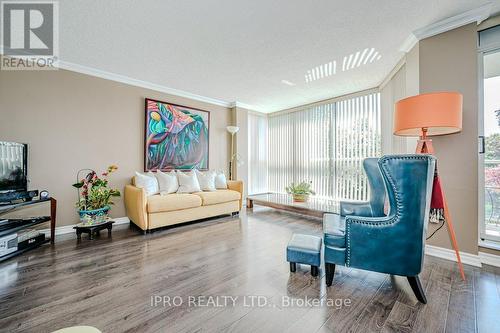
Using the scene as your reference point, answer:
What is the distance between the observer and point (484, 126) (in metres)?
2.16

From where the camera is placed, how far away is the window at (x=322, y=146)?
4.05 meters

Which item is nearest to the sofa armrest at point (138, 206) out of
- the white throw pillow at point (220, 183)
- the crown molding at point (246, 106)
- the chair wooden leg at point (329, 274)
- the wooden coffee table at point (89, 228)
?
the wooden coffee table at point (89, 228)

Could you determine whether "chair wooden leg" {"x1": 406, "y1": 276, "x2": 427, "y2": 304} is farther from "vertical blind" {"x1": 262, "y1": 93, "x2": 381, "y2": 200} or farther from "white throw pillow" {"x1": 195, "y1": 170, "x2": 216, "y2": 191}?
"white throw pillow" {"x1": 195, "y1": 170, "x2": 216, "y2": 191}

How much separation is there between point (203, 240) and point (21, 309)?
1.64 meters

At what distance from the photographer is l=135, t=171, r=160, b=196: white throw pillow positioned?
3293 mm

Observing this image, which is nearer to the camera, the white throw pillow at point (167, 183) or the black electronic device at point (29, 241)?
the black electronic device at point (29, 241)

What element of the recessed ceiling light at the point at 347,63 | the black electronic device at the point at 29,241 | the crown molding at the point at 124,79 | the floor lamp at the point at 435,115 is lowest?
the black electronic device at the point at 29,241

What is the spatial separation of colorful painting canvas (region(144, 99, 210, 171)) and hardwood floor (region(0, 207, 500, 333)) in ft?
6.30

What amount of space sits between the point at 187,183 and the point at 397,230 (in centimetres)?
323

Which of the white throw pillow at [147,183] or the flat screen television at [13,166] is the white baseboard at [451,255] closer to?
the white throw pillow at [147,183]

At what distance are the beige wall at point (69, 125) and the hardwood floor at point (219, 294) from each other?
3.51ft

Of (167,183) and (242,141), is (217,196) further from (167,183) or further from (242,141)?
(242,141)

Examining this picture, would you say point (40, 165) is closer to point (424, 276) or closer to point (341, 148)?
point (424, 276)

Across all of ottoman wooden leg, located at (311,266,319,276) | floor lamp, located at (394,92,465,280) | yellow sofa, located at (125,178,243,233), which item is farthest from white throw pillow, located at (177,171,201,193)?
floor lamp, located at (394,92,465,280)
